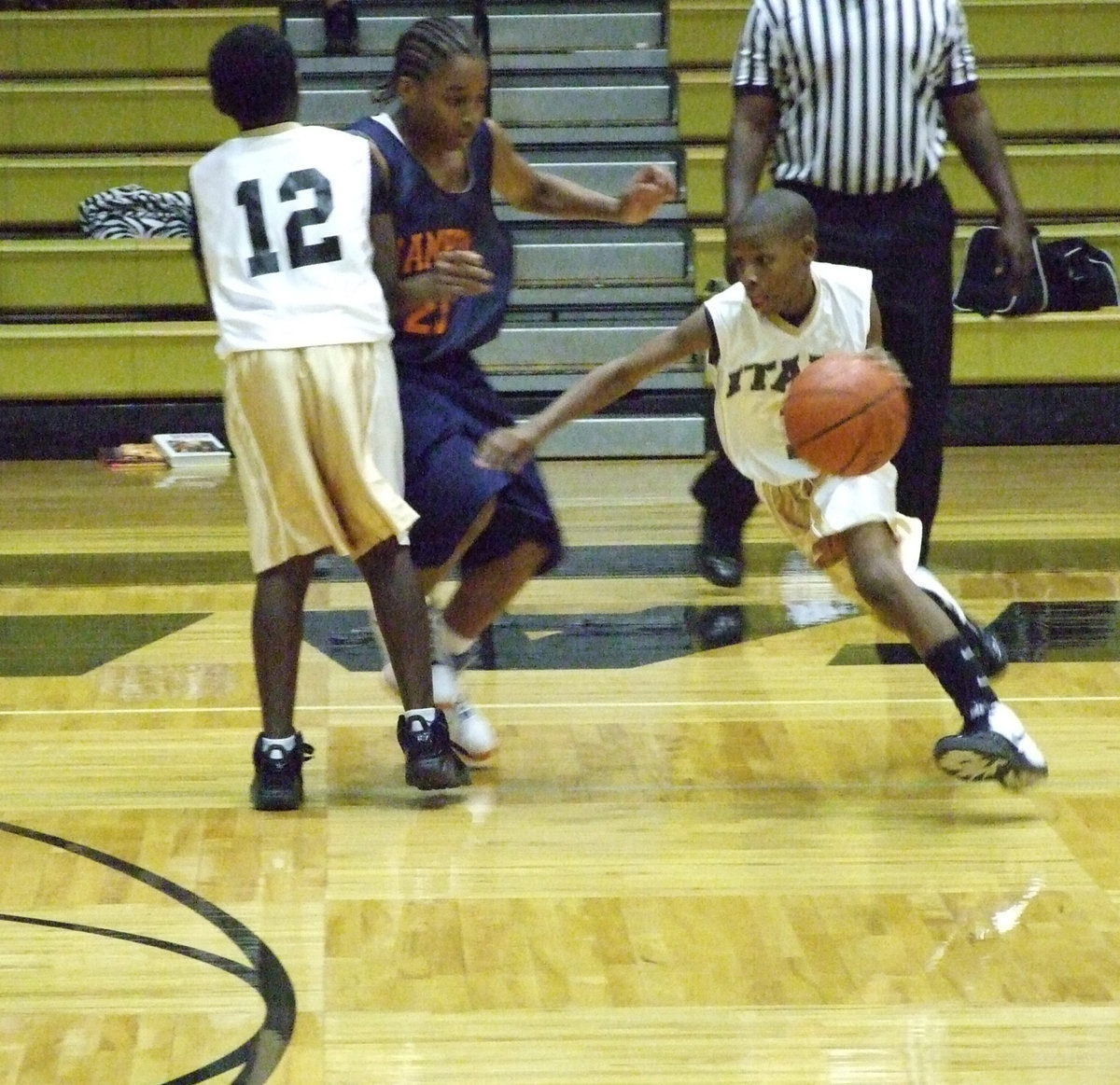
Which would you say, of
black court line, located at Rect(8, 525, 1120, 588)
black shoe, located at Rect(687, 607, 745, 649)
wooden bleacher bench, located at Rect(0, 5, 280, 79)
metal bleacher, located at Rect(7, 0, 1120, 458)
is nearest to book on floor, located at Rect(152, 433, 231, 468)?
metal bleacher, located at Rect(7, 0, 1120, 458)

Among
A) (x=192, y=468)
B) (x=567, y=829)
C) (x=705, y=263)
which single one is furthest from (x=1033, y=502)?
(x=567, y=829)

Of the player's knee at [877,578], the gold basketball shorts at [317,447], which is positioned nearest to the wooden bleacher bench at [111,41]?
the gold basketball shorts at [317,447]

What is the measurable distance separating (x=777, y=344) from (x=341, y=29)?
5359 mm

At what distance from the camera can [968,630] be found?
3.54 meters

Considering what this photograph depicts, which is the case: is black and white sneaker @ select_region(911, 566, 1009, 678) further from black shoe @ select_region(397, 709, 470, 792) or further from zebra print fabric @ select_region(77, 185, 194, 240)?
zebra print fabric @ select_region(77, 185, 194, 240)

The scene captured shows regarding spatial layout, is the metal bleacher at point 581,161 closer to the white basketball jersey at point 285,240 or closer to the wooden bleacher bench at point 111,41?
the wooden bleacher bench at point 111,41

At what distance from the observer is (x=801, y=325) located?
3.46m

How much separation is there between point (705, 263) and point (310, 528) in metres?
4.78

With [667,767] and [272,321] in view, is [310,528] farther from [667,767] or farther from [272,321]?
[667,767]

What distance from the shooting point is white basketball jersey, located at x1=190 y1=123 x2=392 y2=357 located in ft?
10.4

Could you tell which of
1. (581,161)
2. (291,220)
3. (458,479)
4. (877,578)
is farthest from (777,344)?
(581,161)

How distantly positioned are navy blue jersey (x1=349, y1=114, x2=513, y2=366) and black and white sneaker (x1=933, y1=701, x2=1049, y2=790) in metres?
1.09

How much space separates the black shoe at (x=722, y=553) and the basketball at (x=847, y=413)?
1.60 m

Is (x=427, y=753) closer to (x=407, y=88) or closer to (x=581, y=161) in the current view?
(x=407, y=88)
